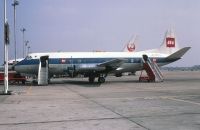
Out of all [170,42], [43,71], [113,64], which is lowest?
[43,71]

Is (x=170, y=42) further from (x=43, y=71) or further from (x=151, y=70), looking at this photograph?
(x=43, y=71)

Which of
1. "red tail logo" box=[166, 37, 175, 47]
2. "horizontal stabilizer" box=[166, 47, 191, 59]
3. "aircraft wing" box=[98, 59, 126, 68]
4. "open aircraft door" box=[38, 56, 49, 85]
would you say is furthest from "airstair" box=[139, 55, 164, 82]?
"open aircraft door" box=[38, 56, 49, 85]

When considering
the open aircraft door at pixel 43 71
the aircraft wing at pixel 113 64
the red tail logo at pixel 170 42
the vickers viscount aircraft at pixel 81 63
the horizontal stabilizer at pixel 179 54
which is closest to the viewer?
the open aircraft door at pixel 43 71

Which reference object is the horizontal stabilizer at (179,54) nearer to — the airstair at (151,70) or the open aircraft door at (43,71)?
the airstair at (151,70)

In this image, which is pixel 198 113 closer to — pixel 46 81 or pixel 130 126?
pixel 130 126

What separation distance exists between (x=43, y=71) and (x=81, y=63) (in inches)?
176

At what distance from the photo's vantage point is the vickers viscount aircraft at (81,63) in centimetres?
3666

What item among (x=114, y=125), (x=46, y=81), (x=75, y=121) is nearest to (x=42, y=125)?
(x=75, y=121)

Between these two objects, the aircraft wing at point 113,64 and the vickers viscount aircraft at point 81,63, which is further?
the vickers viscount aircraft at point 81,63

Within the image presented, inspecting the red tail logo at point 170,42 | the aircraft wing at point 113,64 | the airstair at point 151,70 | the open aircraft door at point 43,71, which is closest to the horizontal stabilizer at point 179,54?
the airstair at point 151,70

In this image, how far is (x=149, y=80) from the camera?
41281mm

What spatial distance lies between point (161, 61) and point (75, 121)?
106 feet

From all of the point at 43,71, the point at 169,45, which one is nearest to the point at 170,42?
the point at 169,45

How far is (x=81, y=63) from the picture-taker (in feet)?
A: 126
